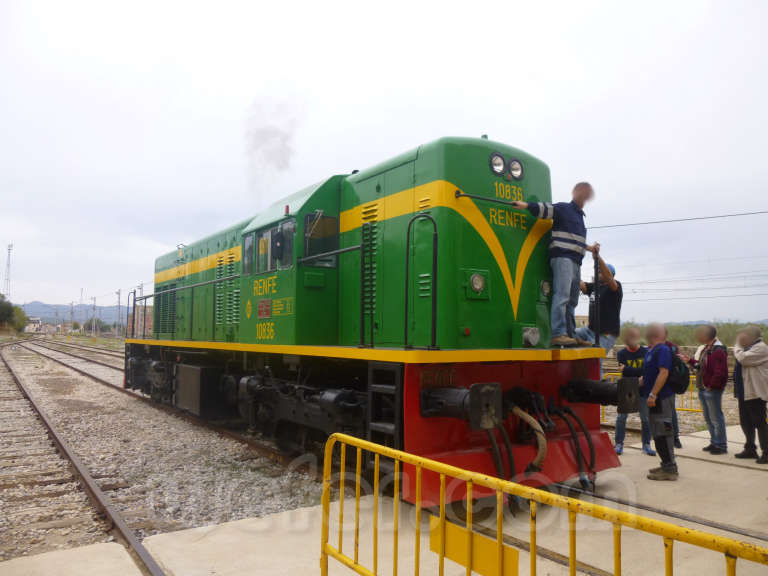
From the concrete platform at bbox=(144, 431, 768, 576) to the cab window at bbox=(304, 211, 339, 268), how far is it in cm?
250

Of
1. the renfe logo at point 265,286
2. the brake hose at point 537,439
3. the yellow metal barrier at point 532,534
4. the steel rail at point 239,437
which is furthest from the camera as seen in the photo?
the renfe logo at point 265,286

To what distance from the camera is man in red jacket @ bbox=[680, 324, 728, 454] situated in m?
6.57

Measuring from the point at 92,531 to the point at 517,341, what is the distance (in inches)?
152

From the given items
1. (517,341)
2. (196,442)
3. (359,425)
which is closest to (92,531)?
(359,425)

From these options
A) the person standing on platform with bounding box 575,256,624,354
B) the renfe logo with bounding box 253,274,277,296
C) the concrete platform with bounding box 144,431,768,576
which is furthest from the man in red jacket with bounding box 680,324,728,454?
the renfe logo with bounding box 253,274,277,296

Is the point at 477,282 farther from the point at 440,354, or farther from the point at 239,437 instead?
the point at 239,437

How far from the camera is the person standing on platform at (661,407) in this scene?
5.45 m

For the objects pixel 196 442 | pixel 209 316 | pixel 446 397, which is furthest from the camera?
pixel 209 316

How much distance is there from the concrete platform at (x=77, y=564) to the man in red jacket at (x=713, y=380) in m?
6.11

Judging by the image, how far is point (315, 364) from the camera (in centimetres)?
600

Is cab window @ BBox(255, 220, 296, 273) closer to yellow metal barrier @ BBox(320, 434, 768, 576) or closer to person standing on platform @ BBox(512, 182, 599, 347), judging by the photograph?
person standing on platform @ BBox(512, 182, 599, 347)

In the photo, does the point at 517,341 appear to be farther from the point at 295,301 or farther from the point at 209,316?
the point at 209,316

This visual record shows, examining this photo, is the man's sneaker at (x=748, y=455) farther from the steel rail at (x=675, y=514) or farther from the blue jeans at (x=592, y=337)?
the steel rail at (x=675, y=514)

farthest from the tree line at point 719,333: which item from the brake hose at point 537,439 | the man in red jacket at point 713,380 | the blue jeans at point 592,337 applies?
the brake hose at point 537,439
